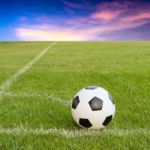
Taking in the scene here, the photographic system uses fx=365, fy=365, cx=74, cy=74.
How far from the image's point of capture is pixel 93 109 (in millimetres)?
4562

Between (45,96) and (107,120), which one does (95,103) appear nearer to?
(107,120)

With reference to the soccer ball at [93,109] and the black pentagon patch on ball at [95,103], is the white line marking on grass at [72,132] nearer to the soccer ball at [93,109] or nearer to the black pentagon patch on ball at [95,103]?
the soccer ball at [93,109]

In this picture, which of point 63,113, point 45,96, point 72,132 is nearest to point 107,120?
point 72,132

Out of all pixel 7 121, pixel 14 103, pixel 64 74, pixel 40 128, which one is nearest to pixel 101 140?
pixel 40 128

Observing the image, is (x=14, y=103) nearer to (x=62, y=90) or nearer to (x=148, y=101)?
(x=62, y=90)

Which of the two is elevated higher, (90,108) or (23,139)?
(90,108)

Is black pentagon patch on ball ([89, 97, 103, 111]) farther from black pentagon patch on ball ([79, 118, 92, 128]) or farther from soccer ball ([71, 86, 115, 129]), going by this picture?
black pentagon patch on ball ([79, 118, 92, 128])

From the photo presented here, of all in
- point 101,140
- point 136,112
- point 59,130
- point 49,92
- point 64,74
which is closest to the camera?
point 101,140

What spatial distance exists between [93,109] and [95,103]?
0.08 m

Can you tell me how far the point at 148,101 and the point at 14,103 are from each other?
232cm

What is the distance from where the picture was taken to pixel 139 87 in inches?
303

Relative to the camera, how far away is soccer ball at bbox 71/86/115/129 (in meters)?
4.52

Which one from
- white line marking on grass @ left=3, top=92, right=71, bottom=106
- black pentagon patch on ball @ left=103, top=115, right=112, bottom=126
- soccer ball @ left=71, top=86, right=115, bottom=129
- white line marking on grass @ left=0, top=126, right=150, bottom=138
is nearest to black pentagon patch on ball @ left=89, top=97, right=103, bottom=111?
soccer ball @ left=71, top=86, right=115, bottom=129

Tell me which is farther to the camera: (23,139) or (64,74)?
(64,74)
